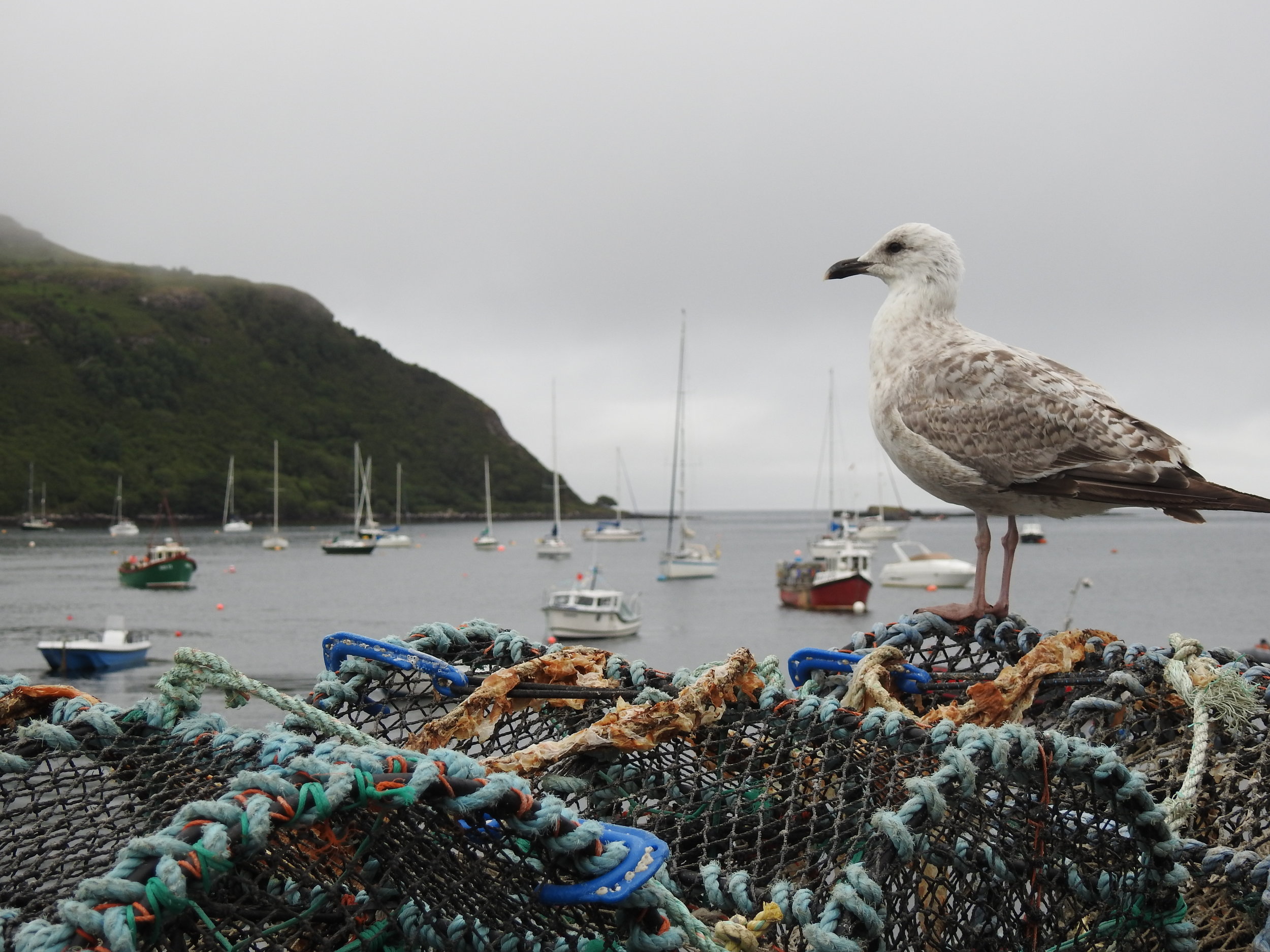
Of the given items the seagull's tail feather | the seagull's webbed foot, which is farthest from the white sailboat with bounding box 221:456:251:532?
the seagull's webbed foot

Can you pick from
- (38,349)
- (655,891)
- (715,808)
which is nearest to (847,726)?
(715,808)

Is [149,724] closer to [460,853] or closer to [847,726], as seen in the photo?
[460,853]

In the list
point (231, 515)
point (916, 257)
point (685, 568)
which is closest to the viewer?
point (916, 257)

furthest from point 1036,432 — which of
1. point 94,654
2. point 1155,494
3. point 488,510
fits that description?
point 488,510

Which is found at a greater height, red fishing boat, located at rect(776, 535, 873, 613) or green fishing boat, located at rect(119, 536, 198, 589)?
red fishing boat, located at rect(776, 535, 873, 613)

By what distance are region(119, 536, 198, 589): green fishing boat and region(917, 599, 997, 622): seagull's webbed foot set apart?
229 feet

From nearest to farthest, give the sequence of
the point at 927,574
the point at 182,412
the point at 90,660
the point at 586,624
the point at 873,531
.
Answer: the point at 90,660 → the point at 586,624 → the point at 927,574 → the point at 873,531 → the point at 182,412

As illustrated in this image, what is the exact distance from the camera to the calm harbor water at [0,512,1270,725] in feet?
143

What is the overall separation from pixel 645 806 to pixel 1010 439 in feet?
10.1

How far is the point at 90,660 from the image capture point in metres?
32.6

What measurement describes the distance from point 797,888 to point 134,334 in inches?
7554

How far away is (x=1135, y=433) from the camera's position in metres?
4.99

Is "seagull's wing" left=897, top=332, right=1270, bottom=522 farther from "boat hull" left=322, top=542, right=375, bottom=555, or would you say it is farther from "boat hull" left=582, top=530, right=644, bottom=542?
"boat hull" left=582, top=530, right=644, bottom=542

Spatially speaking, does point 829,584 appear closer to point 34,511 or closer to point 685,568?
point 685,568
